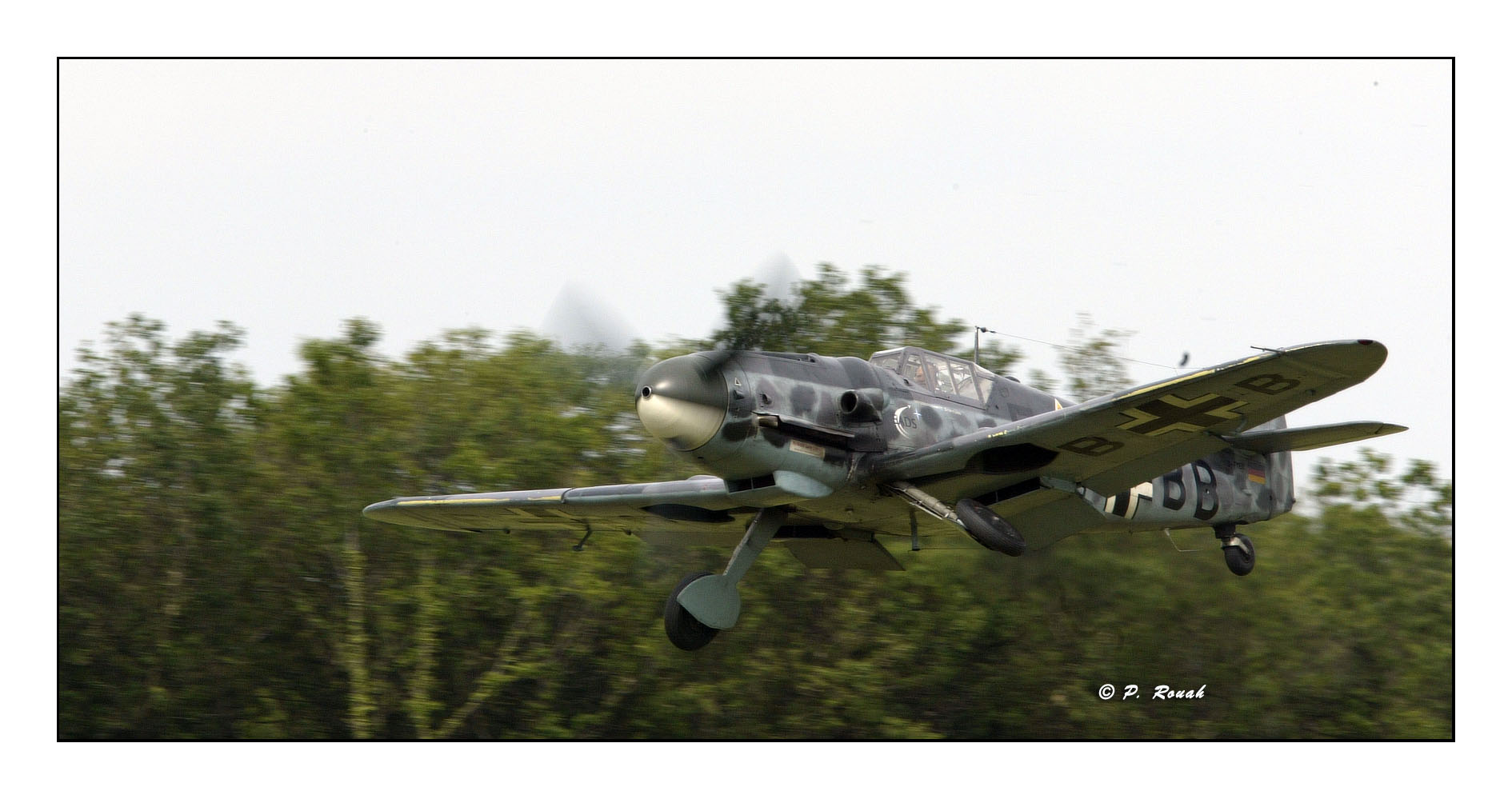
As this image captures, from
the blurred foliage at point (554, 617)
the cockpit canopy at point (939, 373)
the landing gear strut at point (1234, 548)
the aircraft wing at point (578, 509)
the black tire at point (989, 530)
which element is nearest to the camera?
the black tire at point (989, 530)

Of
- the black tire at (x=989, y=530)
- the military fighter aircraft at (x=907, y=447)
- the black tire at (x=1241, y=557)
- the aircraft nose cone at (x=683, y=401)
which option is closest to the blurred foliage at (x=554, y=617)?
the black tire at (x=1241, y=557)

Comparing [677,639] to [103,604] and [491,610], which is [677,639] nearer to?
[491,610]

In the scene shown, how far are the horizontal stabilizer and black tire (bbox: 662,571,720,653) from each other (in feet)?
13.7

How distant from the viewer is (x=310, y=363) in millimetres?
19766

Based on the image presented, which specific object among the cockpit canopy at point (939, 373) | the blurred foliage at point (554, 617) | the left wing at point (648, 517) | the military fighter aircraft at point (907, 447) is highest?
the cockpit canopy at point (939, 373)

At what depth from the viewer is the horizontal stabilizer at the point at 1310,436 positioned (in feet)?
34.7

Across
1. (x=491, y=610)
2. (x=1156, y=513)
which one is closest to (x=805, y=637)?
(x=491, y=610)

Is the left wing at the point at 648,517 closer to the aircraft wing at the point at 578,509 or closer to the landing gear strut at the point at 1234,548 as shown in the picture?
the aircraft wing at the point at 578,509

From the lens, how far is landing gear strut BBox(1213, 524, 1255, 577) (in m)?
12.8

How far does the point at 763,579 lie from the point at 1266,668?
6.83 meters

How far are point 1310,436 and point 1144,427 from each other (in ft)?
10.9

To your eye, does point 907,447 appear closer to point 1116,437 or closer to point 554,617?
point 1116,437

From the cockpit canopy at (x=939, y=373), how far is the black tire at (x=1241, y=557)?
3.77 m

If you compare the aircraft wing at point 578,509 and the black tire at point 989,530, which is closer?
the black tire at point 989,530
